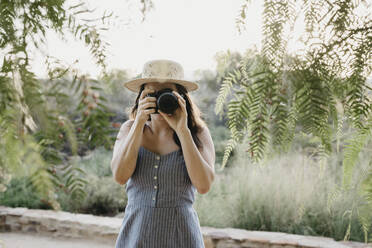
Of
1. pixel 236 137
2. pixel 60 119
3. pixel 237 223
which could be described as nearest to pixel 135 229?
pixel 236 137

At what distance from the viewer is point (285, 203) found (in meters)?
3.83

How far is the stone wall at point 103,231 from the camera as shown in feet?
10.5

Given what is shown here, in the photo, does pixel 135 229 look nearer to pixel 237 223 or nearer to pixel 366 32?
pixel 366 32

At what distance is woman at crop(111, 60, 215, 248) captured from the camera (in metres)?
1.55

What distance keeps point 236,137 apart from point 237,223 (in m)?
3.63

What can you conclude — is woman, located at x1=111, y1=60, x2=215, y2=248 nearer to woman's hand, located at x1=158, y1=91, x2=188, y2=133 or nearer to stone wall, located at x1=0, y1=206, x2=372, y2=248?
woman's hand, located at x1=158, y1=91, x2=188, y2=133

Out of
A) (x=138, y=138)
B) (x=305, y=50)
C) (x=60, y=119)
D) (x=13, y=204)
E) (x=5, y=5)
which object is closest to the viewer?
(x=60, y=119)

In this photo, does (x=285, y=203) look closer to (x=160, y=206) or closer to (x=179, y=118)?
(x=160, y=206)

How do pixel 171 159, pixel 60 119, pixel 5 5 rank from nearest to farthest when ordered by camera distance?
pixel 60 119 < pixel 5 5 < pixel 171 159

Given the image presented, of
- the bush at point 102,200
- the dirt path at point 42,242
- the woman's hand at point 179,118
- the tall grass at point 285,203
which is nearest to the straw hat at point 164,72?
the woman's hand at point 179,118

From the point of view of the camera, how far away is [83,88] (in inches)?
10.4

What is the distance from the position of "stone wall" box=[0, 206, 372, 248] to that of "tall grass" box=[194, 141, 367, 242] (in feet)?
1.19

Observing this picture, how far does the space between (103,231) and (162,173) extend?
2.52m

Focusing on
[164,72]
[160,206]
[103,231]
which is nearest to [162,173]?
[160,206]
